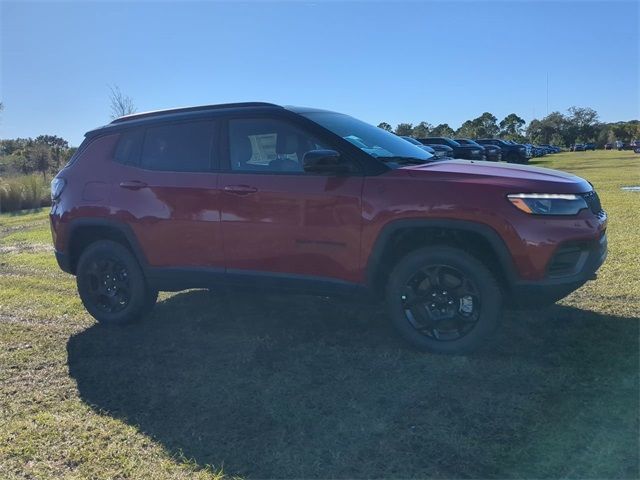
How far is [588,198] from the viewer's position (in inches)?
157

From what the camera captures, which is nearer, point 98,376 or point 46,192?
point 98,376

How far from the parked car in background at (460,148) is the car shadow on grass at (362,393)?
21.9 meters

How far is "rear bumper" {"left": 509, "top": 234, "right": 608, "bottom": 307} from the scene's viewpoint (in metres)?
3.72

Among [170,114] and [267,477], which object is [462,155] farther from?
[267,477]

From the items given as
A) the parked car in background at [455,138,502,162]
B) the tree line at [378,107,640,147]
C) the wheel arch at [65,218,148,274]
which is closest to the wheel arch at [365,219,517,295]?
the wheel arch at [65,218,148,274]

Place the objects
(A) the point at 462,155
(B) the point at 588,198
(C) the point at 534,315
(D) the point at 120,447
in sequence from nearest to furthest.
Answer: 1. (D) the point at 120,447
2. (B) the point at 588,198
3. (C) the point at 534,315
4. (A) the point at 462,155

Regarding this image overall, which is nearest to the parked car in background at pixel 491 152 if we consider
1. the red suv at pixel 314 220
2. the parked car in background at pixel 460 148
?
the parked car in background at pixel 460 148

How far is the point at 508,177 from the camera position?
3863 millimetres

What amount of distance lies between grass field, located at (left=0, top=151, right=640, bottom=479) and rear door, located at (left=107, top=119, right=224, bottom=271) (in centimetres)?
77

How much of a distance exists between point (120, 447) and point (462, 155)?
25773 mm

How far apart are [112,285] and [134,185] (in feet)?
3.33

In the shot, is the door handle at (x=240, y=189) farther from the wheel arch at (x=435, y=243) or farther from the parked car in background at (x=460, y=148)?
the parked car in background at (x=460, y=148)

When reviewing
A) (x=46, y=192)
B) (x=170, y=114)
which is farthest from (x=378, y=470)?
(x=46, y=192)

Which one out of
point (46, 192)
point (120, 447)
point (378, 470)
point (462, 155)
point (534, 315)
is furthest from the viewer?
point (462, 155)
